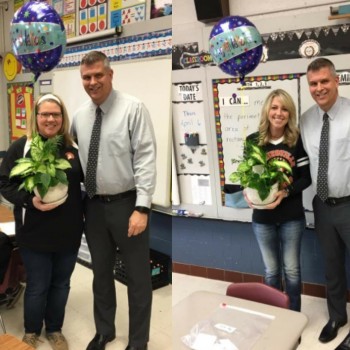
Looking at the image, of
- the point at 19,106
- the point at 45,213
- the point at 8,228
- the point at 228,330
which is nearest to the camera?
the point at 228,330

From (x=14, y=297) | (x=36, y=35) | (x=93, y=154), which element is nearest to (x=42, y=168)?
(x=93, y=154)

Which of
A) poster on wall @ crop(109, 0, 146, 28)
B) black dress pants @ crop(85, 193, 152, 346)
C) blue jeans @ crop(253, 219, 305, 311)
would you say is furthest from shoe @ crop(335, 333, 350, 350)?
poster on wall @ crop(109, 0, 146, 28)

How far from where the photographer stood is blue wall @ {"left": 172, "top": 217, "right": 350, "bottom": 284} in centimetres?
307

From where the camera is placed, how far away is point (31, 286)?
2254mm

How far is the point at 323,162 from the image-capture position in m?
2.34

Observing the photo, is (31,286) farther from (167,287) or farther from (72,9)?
(72,9)

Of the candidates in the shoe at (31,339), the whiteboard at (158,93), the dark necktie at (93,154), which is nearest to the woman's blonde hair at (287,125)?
the whiteboard at (158,93)

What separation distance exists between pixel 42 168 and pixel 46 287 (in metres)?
0.73

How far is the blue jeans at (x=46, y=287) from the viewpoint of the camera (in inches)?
86.4

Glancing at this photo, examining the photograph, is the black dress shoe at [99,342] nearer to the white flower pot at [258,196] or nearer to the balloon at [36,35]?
the white flower pot at [258,196]

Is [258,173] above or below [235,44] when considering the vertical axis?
below

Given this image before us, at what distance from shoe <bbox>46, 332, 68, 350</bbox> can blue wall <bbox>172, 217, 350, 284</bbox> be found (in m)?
1.34

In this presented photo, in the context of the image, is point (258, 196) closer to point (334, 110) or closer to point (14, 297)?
point (334, 110)

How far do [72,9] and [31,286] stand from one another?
7.72 ft
